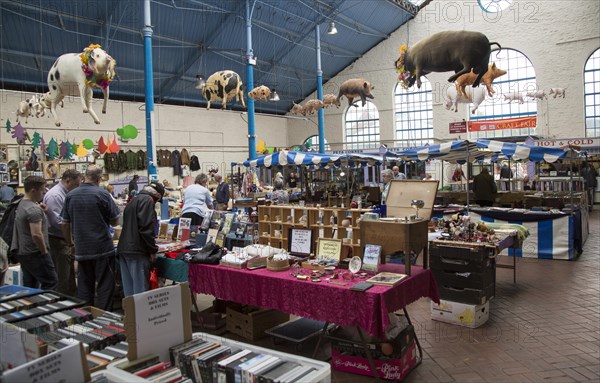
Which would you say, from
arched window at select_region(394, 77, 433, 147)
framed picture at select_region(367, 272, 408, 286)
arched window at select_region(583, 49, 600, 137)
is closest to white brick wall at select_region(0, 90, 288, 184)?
arched window at select_region(394, 77, 433, 147)

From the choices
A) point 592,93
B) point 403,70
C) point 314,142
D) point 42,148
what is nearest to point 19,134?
point 42,148

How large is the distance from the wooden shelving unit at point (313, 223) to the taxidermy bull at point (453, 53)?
2.89 metres

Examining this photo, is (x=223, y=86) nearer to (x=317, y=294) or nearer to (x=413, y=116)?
(x=317, y=294)

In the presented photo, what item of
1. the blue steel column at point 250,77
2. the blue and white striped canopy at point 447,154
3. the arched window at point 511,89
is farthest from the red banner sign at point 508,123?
the blue steel column at point 250,77

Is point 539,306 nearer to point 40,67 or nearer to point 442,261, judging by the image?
point 442,261

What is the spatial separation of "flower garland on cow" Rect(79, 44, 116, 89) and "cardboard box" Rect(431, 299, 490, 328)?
4619mm

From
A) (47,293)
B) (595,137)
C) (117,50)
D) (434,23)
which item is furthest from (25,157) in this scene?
(595,137)

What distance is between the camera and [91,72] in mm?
5430

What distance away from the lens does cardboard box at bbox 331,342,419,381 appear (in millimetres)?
3246

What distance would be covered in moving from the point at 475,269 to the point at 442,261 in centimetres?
34

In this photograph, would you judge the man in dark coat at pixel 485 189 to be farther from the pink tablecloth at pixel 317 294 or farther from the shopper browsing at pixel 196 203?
the pink tablecloth at pixel 317 294

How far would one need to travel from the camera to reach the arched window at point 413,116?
19641 mm

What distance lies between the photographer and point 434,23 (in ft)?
63.0

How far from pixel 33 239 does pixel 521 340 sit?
447cm
